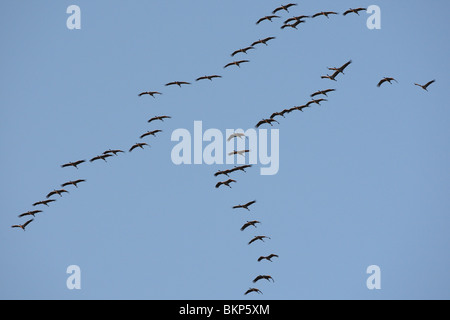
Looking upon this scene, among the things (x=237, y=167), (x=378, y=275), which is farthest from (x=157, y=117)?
(x=378, y=275)

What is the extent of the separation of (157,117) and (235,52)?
9.51 meters

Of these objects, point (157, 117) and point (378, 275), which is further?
point (378, 275)
